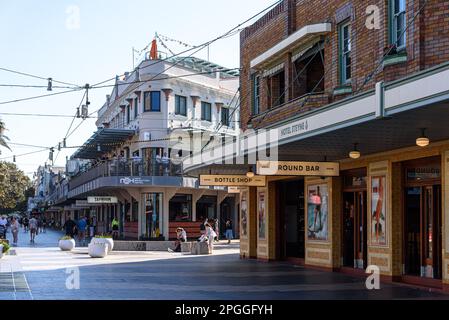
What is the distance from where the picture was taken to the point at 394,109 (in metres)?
13.9

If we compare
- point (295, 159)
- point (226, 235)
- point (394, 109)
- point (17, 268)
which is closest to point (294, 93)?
point (295, 159)

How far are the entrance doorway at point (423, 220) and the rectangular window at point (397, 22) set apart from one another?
2900 millimetres

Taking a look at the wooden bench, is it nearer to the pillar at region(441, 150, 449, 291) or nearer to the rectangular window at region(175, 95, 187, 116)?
the rectangular window at region(175, 95, 187, 116)

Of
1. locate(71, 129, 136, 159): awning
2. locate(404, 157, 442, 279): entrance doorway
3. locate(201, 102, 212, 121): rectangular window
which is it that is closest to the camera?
locate(404, 157, 442, 279): entrance doorway

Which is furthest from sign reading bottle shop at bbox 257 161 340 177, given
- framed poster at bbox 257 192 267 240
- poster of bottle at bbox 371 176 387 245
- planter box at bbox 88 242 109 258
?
planter box at bbox 88 242 109 258

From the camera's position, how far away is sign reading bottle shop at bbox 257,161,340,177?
2084cm

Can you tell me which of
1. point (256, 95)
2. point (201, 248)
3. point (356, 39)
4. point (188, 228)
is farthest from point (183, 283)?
point (188, 228)

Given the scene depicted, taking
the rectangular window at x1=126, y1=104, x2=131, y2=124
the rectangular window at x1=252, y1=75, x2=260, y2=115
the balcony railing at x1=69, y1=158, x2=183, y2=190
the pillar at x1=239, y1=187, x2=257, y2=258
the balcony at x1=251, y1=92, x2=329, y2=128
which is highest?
the rectangular window at x1=126, y1=104, x2=131, y2=124

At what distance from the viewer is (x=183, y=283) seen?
18.9 metres

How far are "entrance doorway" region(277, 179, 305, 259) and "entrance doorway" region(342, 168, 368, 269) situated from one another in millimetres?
3897

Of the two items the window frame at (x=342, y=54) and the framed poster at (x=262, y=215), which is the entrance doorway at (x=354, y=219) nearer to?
the window frame at (x=342, y=54)

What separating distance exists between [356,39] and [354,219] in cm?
509

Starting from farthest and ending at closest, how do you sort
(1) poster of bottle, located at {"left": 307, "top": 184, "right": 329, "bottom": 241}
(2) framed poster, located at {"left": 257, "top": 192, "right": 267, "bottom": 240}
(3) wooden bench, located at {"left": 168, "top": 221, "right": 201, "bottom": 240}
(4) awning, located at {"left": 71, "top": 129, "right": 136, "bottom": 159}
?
(4) awning, located at {"left": 71, "top": 129, "right": 136, "bottom": 159}, (3) wooden bench, located at {"left": 168, "top": 221, "right": 201, "bottom": 240}, (2) framed poster, located at {"left": 257, "top": 192, "right": 267, "bottom": 240}, (1) poster of bottle, located at {"left": 307, "top": 184, "right": 329, "bottom": 241}

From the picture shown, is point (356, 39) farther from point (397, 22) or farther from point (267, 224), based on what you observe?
point (267, 224)
